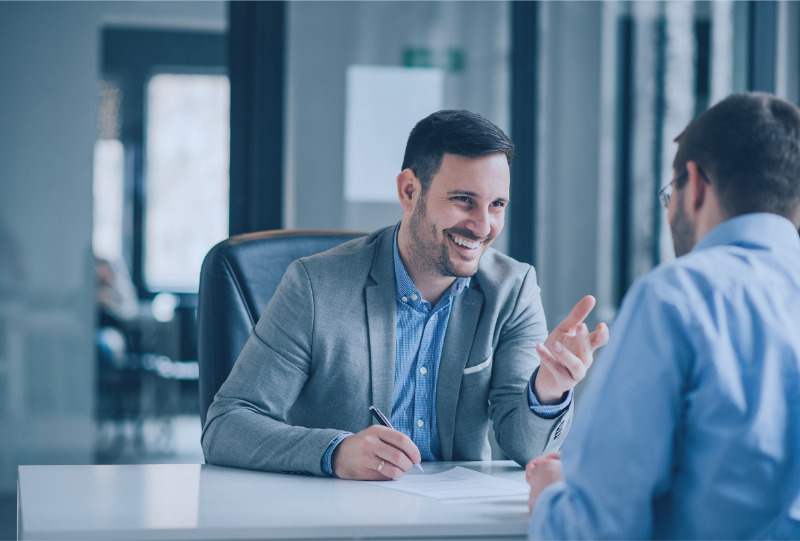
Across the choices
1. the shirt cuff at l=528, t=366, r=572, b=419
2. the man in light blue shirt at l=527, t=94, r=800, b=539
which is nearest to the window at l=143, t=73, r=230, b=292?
the shirt cuff at l=528, t=366, r=572, b=419

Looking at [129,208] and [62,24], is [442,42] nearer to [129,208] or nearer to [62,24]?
[62,24]

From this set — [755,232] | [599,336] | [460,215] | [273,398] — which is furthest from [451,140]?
[755,232]

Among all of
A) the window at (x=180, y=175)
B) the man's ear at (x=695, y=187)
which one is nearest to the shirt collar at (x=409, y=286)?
the man's ear at (x=695, y=187)

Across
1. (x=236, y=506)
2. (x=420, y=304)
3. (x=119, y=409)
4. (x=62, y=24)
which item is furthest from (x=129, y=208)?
(x=236, y=506)

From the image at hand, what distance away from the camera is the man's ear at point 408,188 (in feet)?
6.02

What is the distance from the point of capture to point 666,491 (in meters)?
0.92

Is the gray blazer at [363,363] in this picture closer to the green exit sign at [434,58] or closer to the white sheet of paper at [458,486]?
the white sheet of paper at [458,486]

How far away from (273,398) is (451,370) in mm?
379

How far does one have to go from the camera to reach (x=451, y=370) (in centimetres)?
172

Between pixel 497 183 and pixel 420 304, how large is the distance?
305 mm

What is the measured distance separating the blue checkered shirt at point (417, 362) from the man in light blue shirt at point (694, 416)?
78 centimetres

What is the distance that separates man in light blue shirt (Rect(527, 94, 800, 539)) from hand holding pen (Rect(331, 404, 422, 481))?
41 centimetres

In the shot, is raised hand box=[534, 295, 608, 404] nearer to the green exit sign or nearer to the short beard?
the short beard

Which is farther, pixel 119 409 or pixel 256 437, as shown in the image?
pixel 119 409
